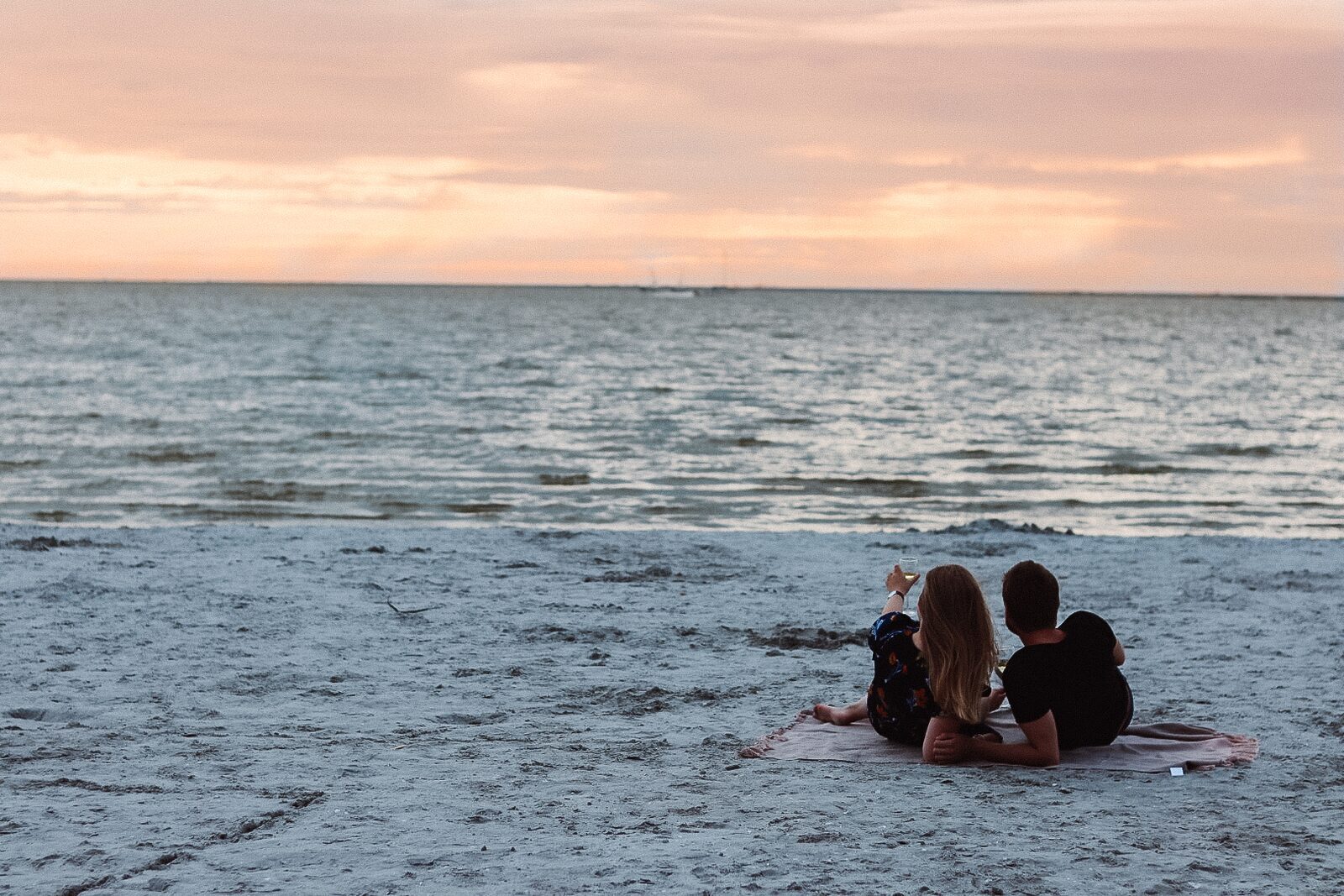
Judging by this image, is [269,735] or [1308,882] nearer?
A: [1308,882]

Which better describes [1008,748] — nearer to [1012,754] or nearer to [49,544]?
[1012,754]

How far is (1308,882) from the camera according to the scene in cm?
393

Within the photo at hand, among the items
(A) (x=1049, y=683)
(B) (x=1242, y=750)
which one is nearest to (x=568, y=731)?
(A) (x=1049, y=683)

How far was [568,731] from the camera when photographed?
18.7 feet

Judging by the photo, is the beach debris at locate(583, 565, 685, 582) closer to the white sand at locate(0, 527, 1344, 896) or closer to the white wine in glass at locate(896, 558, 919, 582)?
the white sand at locate(0, 527, 1344, 896)

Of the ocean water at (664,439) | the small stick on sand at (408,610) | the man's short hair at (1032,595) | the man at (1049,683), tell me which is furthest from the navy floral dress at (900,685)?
the ocean water at (664,439)

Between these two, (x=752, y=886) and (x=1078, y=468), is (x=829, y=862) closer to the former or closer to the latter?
(x=752, y=886)

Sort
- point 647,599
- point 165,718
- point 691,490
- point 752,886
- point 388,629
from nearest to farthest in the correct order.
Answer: point 752,886 < point 165,718 < point 388,629 < point 647,599 < point 691,490

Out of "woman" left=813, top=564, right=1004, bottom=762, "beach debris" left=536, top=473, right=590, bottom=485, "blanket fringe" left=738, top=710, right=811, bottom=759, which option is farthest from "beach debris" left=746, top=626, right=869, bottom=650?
"beach debris" left=536, top=473, right=590, bottom=485

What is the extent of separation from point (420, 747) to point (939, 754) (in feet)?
7.21

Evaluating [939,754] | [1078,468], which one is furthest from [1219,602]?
[1078,468]

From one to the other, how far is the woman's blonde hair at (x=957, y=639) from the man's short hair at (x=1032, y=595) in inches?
4.7

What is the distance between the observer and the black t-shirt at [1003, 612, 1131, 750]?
207 inches

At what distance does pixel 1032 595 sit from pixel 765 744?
1300 mm
